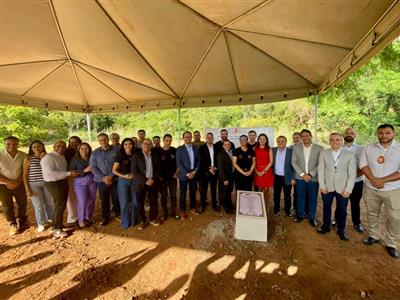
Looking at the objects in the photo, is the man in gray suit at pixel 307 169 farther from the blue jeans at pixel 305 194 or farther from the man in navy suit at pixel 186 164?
the man in navy suit at pixel 186 164

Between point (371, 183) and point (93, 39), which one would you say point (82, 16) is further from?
point (371, 183)

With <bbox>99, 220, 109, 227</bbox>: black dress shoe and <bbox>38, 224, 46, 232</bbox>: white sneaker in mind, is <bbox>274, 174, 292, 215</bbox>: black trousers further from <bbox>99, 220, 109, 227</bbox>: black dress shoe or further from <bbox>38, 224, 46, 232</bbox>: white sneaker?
<bbox>38, 224, 46, 232</bbox>: white sneaker

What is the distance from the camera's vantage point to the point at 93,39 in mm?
3377

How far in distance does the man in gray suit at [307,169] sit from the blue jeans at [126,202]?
299cm

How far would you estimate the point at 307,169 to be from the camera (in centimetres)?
349

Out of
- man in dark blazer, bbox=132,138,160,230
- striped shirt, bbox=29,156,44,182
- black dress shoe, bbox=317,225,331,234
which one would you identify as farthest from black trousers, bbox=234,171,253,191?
striped shirt, bbox=29,156,44,182

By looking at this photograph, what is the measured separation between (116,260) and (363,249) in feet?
11.8

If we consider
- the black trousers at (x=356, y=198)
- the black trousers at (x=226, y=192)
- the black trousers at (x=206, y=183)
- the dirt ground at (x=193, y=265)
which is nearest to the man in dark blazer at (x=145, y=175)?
the dirt ground at (x=193, y=265)

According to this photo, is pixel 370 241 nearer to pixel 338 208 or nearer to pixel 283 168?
pixel 338 208

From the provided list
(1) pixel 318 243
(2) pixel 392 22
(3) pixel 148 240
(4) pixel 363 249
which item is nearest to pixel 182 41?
(2) pixel 392 22

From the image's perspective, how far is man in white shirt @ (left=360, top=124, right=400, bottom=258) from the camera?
8.76ft

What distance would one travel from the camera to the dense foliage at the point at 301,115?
7.10 meters

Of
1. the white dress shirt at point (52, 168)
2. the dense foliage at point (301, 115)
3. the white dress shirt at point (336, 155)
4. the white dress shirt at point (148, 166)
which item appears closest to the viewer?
the white dress shirt at point (336, 155)

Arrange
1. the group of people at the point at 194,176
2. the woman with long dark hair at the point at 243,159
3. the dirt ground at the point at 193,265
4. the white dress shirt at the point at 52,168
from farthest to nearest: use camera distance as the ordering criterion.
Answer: the woman with long dark hair at the point at 243,159, the white dress shirt at the point at 52,168, the group of people at the point at 194,176, the dirt ground at the point at 193,265
